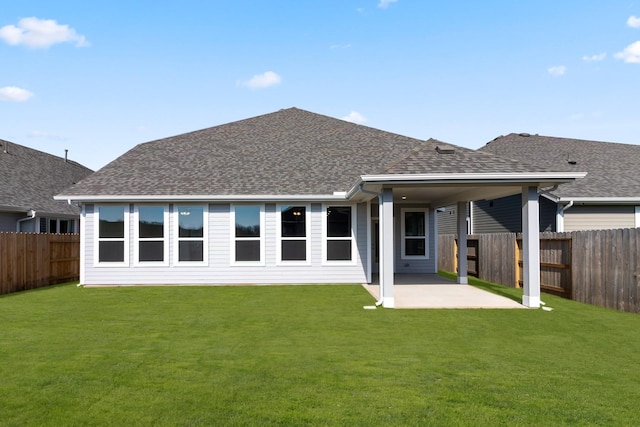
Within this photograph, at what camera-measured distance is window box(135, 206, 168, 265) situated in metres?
15.4

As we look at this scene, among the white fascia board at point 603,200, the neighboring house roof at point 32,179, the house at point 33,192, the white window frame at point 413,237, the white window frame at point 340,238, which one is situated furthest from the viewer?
the neighboring house roof at point 32,179

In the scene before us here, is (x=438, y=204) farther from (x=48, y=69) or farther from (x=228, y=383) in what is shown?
(x=48, y=69)

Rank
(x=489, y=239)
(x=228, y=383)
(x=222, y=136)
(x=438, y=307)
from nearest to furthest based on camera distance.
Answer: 1. (x=228, y=383)
2. (x=438, y=307)
3. (x=489, y=239)
4. (x=222, y=136)

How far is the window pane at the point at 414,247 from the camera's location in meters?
18.6

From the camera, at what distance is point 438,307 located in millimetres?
10633

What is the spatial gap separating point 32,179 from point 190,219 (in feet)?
41.9

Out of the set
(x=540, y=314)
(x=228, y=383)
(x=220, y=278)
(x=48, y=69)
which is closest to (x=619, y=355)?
(x=540, y=314)

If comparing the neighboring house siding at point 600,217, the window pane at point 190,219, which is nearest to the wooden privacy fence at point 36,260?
the window pane at point 190,219

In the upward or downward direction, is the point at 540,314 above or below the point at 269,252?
below

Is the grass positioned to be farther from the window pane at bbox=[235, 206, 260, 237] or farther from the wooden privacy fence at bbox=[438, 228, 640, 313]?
the window pane at bbox=[235, 206, 260, 237]

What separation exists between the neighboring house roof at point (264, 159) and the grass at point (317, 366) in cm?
435

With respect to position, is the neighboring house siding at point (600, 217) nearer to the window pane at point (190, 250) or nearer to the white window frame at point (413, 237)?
the white window frame at point (413, 237)

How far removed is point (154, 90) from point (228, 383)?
15.8 metres

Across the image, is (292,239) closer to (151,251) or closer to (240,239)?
(240,239)
